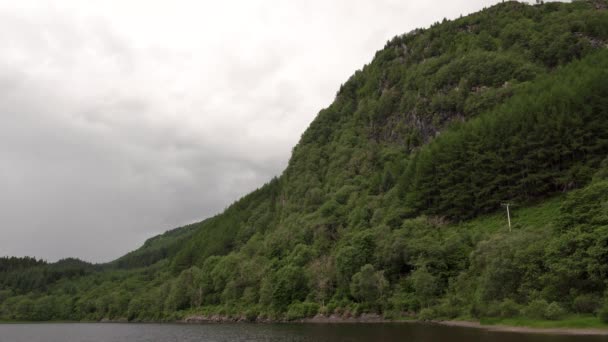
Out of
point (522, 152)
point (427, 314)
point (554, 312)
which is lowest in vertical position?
point (427, 314)

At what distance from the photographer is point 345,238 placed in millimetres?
163750

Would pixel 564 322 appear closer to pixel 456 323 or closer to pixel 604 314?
pixel 604 314

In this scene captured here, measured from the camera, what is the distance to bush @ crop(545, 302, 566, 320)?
65.0 metres

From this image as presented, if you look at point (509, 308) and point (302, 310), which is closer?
point (509, 308)

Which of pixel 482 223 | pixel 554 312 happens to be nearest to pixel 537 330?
pixel 554 312

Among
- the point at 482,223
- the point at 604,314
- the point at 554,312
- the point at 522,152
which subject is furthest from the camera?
the point at 522,152

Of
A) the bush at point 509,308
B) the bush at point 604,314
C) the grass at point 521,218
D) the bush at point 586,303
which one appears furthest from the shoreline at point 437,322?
the grass at point 521,218

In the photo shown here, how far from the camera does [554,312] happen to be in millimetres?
64938

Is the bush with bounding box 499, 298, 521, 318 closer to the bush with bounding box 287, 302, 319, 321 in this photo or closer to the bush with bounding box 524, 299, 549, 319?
the bush with bounding box 524, 299, 549, 319

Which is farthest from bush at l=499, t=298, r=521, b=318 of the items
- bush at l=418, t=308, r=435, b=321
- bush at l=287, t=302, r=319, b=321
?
bush at l=287, t=302, r=319, b=321

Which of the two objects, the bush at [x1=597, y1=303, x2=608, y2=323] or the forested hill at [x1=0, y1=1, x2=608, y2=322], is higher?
the forested hill at [x1=0, y1=1, x2=608, y2=322]

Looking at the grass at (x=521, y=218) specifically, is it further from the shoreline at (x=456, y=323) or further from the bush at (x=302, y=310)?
the bush at (x=302, y=310)

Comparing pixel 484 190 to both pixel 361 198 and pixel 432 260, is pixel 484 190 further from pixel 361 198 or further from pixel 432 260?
pixel 361 198

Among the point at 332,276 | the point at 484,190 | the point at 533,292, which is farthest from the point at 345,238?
the point at 533,292
